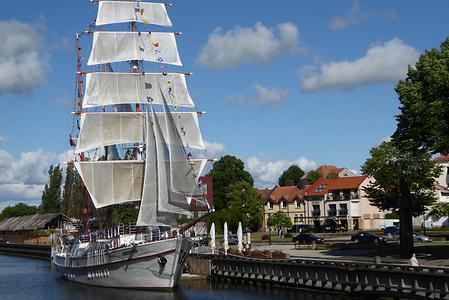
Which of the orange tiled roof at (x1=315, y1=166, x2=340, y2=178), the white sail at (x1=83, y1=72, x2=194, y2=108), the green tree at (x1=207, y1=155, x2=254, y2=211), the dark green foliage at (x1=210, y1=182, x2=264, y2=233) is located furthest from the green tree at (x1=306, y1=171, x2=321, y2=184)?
the white sail at (x1=83, y1=72, x2=194, y2=108)

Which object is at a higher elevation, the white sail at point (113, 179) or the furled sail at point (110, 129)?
the furled sail at point (110, 129)

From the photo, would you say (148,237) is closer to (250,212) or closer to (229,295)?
(229,295)

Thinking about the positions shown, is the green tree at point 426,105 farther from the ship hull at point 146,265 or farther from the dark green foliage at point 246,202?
the dark green foliage at point 246,202

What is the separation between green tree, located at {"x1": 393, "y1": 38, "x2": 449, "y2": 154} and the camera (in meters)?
47.2

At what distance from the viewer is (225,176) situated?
13538cm

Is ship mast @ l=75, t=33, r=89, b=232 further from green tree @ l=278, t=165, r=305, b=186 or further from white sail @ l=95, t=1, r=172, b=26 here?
green tree @ l=278, t=165, r=305, b=186

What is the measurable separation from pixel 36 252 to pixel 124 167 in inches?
2047

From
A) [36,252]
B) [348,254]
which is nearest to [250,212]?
[36,252]

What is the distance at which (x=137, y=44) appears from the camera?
6950 centimetres

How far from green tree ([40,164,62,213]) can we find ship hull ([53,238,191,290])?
9712 centimetres

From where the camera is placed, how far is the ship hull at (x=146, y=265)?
160 feet

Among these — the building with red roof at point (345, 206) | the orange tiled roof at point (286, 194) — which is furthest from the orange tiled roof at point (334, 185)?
the orange tiled roof at point (286, 194)

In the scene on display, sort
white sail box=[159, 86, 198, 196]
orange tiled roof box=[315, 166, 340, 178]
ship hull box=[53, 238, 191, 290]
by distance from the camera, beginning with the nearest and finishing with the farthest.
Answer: ship hull box=[53, 238, 191, 290], white sail box=[159, 86, 198, 196], orange tiled roof box=[315, 166, 340, 178]

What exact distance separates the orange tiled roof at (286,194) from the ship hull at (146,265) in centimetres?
8202
